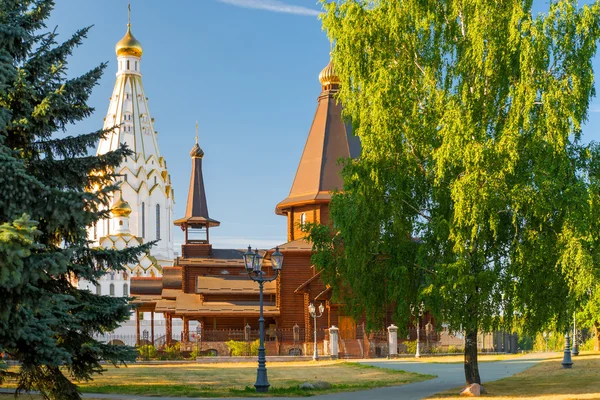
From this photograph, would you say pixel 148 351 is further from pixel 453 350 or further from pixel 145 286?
pixel 453 350

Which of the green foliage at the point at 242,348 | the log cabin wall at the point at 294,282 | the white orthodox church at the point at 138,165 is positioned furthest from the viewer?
the white orthodox church at the point at 138,165

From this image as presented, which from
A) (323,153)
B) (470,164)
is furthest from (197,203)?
(470,164)

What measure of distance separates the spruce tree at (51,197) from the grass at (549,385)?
26.7 ft

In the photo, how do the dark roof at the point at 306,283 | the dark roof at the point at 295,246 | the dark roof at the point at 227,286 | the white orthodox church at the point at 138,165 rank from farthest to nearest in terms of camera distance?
the white orthodox church at the point at 138,165
the dark roof at the point at 227,286
the dark roof at the point at 295,246
the dark roof at the point at 306,283

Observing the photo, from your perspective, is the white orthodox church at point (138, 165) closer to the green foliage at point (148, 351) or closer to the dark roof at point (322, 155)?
the dark roof at point (322, 155)

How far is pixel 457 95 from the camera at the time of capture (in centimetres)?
1891

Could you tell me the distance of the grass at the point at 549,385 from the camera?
1817 centimetres

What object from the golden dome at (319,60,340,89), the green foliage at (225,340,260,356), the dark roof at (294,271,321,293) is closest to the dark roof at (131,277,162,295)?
→ the green foliage at (225,340,260,356)

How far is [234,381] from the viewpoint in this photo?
77.3 feet

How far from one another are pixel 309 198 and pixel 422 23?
24.3 meters

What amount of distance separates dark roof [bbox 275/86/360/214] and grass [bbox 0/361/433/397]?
14749 mm

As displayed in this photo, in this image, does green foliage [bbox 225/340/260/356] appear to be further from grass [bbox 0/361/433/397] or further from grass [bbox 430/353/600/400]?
grass [bbox 430/353/600/400]

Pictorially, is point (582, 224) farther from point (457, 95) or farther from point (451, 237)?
point (457, 95)

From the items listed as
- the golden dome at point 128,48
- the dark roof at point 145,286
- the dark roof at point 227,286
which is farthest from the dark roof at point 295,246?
the golden dome at point 128,48
